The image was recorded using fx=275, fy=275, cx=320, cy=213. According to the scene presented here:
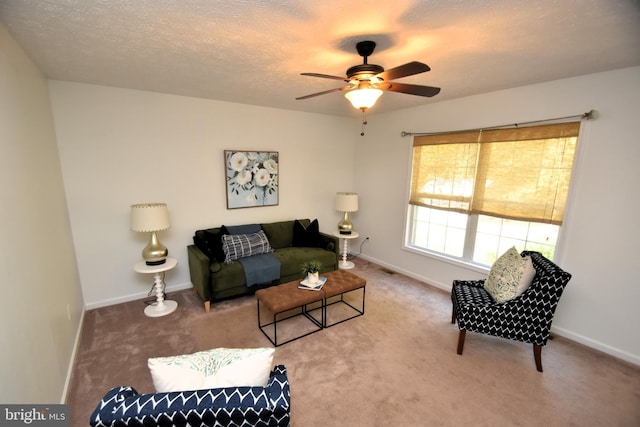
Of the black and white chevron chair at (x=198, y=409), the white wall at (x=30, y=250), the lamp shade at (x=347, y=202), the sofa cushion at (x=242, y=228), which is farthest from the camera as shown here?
the lamp shade at (x=347, y=202)

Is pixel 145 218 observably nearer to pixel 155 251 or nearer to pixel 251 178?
pixel 155 251

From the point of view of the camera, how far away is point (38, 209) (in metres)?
1.96

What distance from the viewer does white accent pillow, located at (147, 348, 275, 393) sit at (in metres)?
1.08

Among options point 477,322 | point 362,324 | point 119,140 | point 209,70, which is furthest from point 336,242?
point 119,140

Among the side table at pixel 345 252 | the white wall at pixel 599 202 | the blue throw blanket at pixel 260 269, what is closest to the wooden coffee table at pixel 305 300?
the blue throw blanket at pixel 260 269

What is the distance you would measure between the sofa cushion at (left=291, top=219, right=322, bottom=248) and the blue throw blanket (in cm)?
70

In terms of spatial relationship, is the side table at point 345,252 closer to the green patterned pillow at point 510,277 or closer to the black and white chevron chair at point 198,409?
the green patterned pillow at point 510,277

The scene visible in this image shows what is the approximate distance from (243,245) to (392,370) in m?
2.22

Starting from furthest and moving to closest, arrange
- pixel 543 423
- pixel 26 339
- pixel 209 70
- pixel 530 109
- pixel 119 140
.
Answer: pixel 119 140 < pixel 530 109 < pixel 209 70 < pixel 543 423 < pixel 26 339

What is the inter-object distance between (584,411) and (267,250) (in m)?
3.28

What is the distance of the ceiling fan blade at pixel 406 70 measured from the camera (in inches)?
62.3

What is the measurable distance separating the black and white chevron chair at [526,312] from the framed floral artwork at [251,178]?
2881 mm

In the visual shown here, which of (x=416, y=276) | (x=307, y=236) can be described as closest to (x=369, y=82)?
(x=307, y=236)

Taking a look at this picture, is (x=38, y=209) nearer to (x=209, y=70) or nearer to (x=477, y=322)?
(x=209, y=70)
